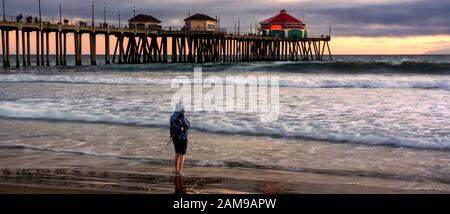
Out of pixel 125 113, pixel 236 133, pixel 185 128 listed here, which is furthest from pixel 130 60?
pixel 185 128

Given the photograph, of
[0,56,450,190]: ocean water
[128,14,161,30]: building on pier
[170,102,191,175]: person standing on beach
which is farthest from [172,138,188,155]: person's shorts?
[128,14,161,30]: building on pier

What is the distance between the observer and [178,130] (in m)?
7.31

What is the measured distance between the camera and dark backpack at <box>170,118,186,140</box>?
7.28 meters

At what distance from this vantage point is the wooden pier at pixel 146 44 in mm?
39531

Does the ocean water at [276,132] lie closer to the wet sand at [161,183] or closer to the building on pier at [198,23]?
the wet sand at [161,183]

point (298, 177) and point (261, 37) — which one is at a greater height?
point (261, 37)

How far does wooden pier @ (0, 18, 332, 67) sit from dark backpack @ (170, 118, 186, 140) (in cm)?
3151

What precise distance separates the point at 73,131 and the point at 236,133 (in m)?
3.49

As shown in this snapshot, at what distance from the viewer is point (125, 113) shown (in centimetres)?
1411

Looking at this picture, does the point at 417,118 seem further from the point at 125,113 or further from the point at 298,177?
the point at 125,113

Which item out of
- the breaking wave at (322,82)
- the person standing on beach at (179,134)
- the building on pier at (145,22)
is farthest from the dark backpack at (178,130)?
the building on pier at (145,22)

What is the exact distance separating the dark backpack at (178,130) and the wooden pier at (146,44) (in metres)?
31.5
